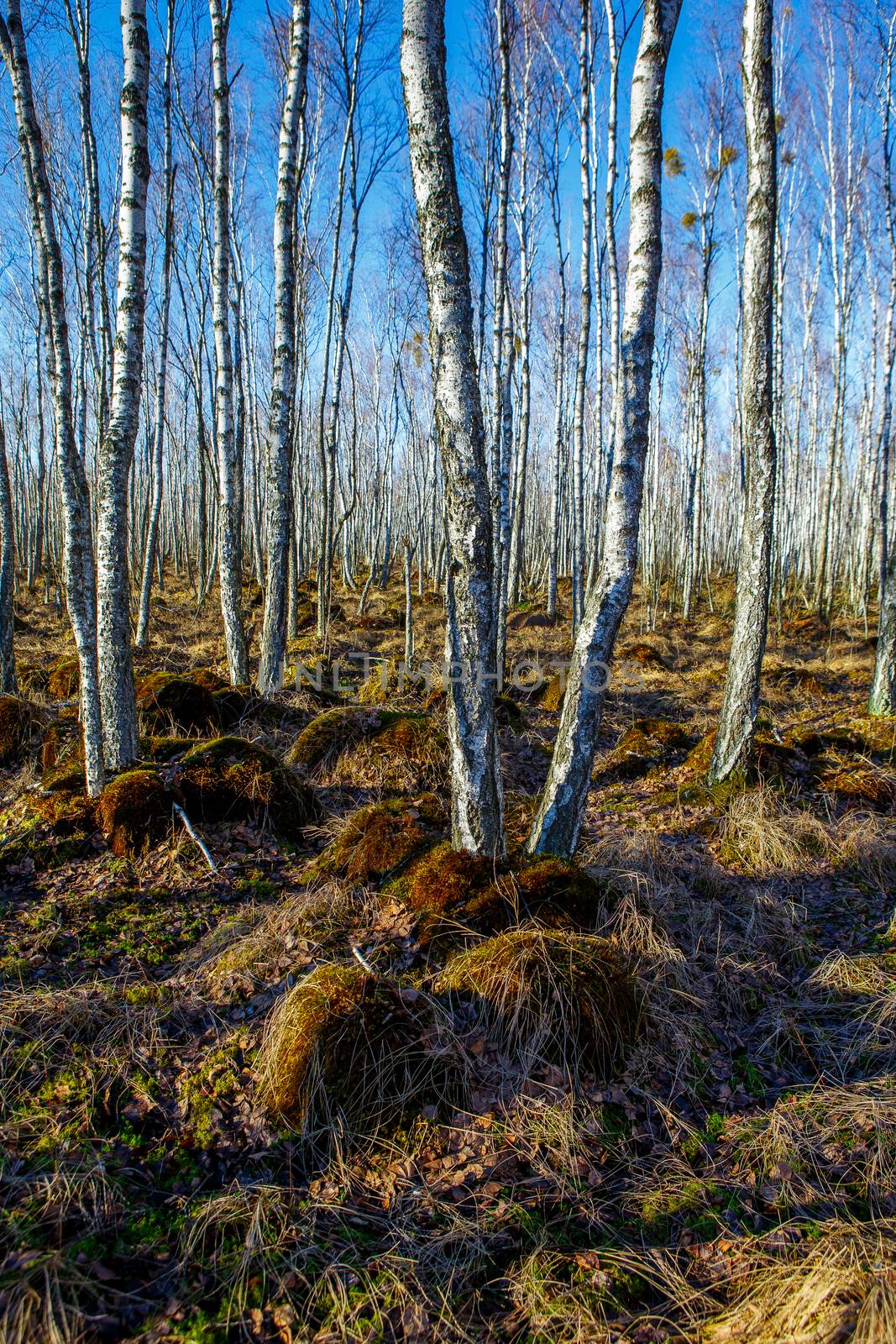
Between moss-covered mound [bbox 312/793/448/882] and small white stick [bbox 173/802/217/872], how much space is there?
655mm

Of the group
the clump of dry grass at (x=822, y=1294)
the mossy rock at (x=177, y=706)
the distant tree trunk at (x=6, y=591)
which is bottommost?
the clump of dry grass at (x=822, y=1294)

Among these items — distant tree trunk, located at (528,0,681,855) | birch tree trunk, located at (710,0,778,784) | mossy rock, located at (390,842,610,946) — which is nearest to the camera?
mossy rock, located at (390,842,610,946)

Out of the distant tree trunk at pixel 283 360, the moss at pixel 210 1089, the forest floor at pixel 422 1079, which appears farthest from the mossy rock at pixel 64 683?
the moss at pixel 210 1089

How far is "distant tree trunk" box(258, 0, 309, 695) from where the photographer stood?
7230 millimetres

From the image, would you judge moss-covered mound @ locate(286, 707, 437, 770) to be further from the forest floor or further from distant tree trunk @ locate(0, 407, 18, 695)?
distant tree trunk @ locate(0, 407, 18, 695)

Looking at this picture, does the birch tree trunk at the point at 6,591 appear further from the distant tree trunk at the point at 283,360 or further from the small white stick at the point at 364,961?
the small white stick at the point at 364,961

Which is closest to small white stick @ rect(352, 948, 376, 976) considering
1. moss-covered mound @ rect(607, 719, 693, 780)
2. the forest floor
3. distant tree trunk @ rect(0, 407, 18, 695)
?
the forest floor

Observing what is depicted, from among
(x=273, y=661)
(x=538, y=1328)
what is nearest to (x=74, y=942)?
(x=538, y=1328)

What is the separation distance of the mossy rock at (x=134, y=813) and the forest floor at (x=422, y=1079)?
0.08 ft

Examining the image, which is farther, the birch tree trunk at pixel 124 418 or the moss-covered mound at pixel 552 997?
the birch tree trunk at pixel 124 418

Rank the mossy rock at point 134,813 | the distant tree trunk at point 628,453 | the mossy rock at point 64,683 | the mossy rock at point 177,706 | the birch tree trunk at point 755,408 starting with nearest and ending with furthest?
1. the distant tree trunk at point 628,453
2. the mossy rock at point 134,813
3. the birch tree trunk at point 755,408
4. the mossy rock at point 177,706
5. the mossy rock at point 64,683

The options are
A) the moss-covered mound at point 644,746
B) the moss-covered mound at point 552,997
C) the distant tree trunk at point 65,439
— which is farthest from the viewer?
the moss-covered mound at point 644,746

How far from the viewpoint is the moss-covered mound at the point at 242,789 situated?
15.7ft

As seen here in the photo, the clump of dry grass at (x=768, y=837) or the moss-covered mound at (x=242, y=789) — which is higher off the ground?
the moss-covered mound at (x=242, y=789)
